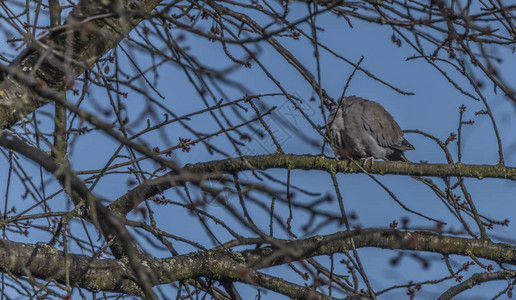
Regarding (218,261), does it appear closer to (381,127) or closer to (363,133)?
(363,133)

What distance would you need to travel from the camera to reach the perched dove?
4859 mm

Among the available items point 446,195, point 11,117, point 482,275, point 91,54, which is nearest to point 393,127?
point 446,195

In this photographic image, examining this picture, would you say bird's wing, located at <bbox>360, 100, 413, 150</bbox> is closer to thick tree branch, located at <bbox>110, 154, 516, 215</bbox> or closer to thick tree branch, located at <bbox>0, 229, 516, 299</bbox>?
thick tree branch, located at <bbox>110, 154, 516, 215</bbox>

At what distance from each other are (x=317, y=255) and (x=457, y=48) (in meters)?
1.46

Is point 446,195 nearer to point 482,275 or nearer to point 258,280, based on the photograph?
point 482,275

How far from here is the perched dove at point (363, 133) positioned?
15.9 feet

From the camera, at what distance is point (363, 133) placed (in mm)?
4871

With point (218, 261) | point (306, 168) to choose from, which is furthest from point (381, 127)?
point (218, 261)

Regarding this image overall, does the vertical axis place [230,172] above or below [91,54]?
below

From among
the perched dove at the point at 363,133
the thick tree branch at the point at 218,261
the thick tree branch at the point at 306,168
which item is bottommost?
the thick tree branch at the point at 218,261

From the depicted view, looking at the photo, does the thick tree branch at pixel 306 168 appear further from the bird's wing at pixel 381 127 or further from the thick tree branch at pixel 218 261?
the bird's wing at pixel 381 127

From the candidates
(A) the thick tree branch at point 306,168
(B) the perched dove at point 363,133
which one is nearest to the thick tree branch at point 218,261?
(A) the thick tree branch at point 306,168

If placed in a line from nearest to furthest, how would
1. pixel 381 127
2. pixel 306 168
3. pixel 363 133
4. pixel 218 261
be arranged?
1. pixel 218 261
2. pixel 306 168
3. pixel 363 133
4. pixel 381 127

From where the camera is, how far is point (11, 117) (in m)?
3.13
